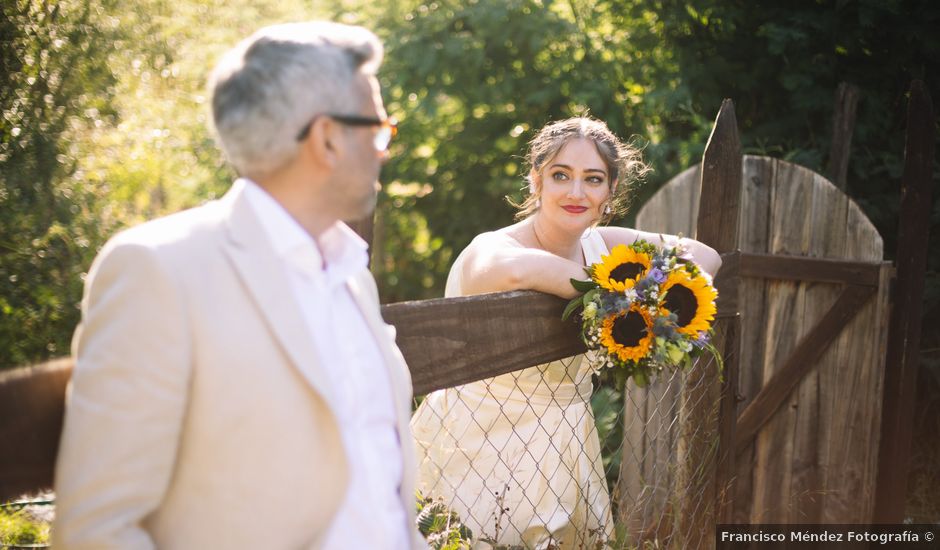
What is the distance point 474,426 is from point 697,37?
361 cm

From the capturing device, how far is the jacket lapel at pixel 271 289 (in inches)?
52.3

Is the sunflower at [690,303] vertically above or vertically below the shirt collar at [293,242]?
below

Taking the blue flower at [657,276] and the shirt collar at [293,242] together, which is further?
the blue flower at [657,276]

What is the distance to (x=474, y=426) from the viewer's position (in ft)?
10.4

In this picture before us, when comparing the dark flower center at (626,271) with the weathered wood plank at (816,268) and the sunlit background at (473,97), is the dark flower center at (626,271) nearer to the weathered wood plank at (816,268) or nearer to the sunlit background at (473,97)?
the weathered wood plank at (816,268)

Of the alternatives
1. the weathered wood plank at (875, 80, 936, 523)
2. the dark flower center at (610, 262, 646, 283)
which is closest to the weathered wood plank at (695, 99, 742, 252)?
the dark flower center at (610, 262, 646, 283)

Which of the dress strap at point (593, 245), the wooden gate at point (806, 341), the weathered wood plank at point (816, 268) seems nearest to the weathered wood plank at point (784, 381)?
the wooden gate at point (806, 341)

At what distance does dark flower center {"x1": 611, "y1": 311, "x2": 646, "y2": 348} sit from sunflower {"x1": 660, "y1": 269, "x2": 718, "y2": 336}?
4.3 inches

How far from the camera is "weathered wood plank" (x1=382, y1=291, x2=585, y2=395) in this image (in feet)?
6.76

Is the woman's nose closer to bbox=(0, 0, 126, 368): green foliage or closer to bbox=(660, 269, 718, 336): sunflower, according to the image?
bbox=(660, 269, 718, 336): sunflower

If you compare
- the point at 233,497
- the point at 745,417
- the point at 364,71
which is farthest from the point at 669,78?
the point at 233,497

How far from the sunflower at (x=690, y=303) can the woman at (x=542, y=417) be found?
0.46 m

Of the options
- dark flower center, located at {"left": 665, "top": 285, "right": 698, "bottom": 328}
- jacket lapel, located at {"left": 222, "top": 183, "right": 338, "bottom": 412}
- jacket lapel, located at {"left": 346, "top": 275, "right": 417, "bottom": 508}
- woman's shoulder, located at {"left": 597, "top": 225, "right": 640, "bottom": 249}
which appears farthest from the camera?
woman's shoulder, located at {"left": 597, "top": 225, "right": 640, "bottom": 249}

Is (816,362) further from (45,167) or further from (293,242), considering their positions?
(45,167)
